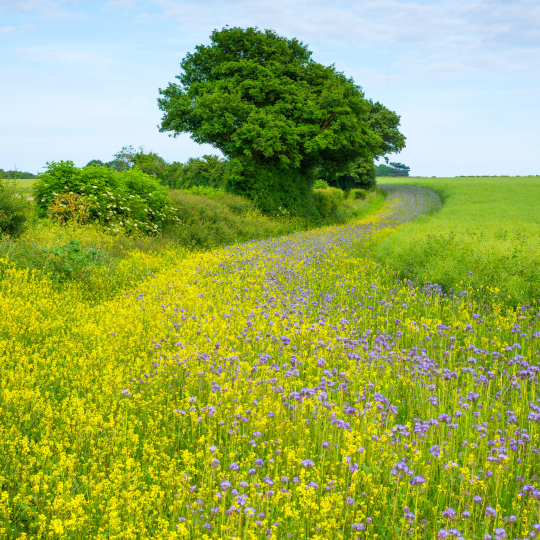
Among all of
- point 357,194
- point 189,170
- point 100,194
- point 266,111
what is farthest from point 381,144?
point 100,194

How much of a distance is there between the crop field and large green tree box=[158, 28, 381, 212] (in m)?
14.8

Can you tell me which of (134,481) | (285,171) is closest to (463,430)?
(134,481)

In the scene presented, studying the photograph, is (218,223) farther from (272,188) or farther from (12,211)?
(272,188)

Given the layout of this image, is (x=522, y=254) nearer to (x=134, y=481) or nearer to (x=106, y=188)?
(x=134, y=481)

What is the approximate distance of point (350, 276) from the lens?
29.7 feet

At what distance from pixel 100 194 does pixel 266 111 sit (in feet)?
36.8

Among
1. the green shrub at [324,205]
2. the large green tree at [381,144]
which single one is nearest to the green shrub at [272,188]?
the green shrub at [324,205]

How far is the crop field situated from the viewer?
269cm

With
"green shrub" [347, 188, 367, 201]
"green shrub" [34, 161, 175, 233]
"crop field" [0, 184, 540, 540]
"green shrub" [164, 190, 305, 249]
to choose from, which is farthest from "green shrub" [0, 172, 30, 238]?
"green shrub" [347, 188, 367, 201]

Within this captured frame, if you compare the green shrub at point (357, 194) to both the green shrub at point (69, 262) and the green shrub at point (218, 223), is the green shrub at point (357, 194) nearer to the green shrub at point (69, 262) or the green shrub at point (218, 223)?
the green shrub at point (218, 223)

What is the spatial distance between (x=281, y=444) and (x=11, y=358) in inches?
133

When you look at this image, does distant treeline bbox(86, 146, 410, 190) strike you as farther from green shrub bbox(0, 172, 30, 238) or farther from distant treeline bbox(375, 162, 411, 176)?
distant treeline bbox(375, 162, 411, 176)

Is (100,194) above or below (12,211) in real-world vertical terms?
above

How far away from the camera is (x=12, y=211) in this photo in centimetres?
1112
